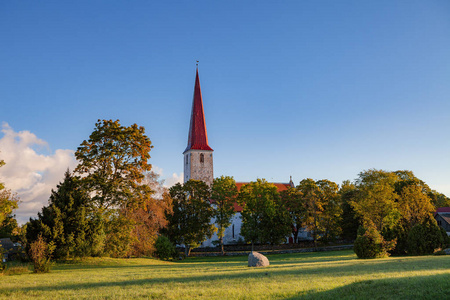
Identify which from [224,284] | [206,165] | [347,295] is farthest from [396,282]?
[206,165]

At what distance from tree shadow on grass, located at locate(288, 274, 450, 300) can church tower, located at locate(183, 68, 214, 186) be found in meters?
56.0

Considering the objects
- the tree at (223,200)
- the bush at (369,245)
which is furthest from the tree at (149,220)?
the bush at (369,245)

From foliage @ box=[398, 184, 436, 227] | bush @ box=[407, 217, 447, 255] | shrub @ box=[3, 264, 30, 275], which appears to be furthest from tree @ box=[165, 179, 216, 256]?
shrub @ box=[3, 264, 30, 275]

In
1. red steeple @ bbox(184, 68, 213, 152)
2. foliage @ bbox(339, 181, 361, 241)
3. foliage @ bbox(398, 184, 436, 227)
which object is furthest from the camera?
red steeple @ bbox(184, 68, 213, 152)

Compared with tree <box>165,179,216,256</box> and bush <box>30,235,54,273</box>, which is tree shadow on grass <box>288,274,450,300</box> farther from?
tree <box>165,179,216,256</box>

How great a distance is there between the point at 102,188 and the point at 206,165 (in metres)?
39.6

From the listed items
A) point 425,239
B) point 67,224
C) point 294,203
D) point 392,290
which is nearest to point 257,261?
point 392,290

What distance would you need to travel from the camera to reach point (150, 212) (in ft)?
118

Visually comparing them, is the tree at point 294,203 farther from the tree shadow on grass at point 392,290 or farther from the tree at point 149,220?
the tree shadow on grass at point 392,290

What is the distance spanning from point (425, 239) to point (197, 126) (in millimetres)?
46101

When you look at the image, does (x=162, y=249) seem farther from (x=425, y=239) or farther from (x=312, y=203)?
(x=425, y=239)

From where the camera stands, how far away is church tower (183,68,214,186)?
65438mm

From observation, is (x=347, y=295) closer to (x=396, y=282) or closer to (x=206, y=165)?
(x=396, y=282)

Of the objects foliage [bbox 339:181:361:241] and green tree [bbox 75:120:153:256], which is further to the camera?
foliage [bbox 339:181:361:241]
